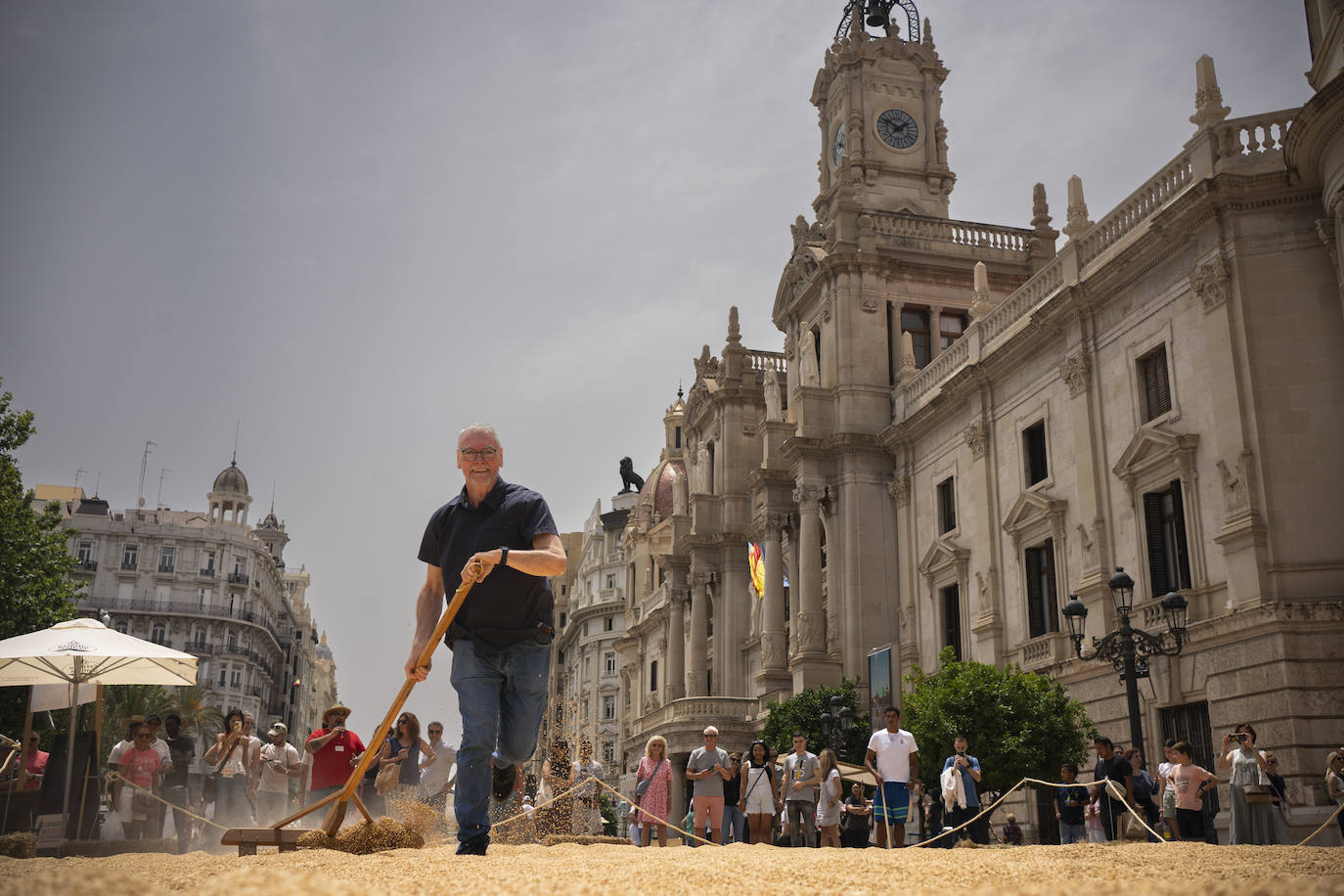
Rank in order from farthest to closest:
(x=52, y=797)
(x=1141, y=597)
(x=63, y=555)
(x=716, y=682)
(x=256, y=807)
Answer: (x=716, y=682), (x=63, y=555), (x=1141, y=597), (x=256, y=807), (x=52, y=797)

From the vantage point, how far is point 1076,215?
25.4 metres

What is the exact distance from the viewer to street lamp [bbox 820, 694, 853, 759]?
24905 millimetres

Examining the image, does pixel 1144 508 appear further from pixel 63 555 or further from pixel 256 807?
pixel 63 555

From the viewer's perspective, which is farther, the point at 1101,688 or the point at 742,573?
the point at 742,573

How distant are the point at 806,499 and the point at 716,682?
1286 centimetres

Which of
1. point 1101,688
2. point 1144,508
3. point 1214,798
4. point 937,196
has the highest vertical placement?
point 937,196

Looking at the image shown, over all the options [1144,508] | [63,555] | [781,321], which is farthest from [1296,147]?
[63,555]

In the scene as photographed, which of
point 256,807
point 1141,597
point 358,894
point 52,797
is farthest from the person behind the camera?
point 1141,597

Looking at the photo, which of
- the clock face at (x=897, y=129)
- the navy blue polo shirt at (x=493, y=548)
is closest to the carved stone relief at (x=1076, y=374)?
the clock face at (x=897, y=129)

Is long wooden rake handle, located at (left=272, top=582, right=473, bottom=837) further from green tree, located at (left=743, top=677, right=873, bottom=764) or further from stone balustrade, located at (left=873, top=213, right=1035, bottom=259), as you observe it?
stone balustrade, located at (left=873, top=213, right=1035, bottom=259)

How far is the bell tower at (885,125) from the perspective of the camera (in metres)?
41.3

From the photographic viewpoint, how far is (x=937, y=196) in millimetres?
42156

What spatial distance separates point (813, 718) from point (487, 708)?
25095mm

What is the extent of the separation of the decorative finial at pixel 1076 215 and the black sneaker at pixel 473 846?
2198cm
